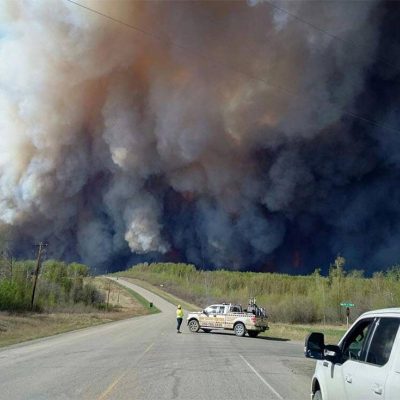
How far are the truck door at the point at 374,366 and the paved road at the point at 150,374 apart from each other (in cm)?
404

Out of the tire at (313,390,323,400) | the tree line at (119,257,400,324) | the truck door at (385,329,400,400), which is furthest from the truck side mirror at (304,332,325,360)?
the tree line at (119,257,400,324)

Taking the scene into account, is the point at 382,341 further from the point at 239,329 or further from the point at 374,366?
the point at 239,329

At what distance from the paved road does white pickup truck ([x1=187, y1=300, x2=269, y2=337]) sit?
10.00 meters

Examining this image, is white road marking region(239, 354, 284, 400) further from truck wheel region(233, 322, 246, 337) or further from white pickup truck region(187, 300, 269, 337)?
truck wheel region(233, 322, 246, 337)

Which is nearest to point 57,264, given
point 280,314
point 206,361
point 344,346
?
point 280,314

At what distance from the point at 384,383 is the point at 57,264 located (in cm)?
7379

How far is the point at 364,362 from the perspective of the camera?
15.5ft

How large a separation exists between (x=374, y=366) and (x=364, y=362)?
298 mm

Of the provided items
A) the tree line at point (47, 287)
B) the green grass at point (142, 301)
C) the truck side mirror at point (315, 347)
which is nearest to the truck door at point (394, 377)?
the truck side mirror at point (315, 347)

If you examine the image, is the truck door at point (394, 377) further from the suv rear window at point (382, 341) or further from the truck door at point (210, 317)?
the truck door at point (210, 317)

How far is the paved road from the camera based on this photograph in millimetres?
8789

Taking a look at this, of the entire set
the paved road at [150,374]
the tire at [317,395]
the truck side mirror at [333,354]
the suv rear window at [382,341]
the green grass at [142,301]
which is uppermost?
the green grass at [142,301]

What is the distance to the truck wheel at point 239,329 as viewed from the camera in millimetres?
27652

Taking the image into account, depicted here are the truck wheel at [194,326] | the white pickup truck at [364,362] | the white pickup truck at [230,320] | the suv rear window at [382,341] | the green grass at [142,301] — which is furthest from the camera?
the green grass at [142,301]
